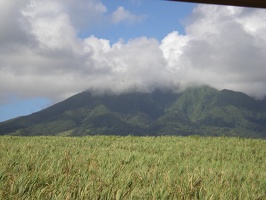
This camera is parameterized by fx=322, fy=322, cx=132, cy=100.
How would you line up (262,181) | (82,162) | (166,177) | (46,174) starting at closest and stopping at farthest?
1. (46,174)
2. (166,177)
3. (262,181)
4. (82,162)

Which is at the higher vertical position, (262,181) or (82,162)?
(82,162)

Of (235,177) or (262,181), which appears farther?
(235,177)

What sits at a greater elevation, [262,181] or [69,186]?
[69,186]

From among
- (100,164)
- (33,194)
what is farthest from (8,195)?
(100,164)

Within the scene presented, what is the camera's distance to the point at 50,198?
430 cm

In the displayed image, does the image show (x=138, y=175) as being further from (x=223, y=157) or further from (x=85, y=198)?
(x=223, y=157)

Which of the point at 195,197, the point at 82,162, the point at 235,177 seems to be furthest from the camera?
the point at 82,162

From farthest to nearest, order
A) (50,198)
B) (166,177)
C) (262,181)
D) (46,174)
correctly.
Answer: (262,181)
(166,177)
(46,174)
(50,198)

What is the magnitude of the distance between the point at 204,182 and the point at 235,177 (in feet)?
5.22

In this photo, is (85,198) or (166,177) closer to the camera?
(85,198)

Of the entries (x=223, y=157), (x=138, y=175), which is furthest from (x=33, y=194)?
(x=223, y=157)

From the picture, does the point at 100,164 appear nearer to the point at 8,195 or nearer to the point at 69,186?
the point at 69,186

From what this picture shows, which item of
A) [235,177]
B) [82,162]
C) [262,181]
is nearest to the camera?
[262,181]

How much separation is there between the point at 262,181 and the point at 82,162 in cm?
405
